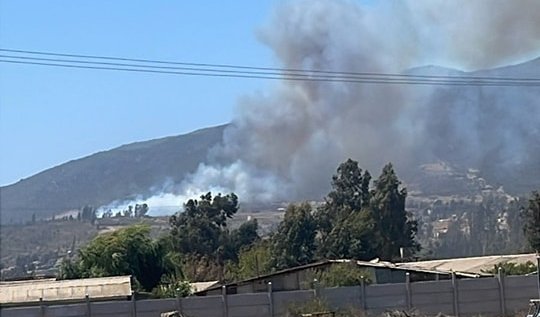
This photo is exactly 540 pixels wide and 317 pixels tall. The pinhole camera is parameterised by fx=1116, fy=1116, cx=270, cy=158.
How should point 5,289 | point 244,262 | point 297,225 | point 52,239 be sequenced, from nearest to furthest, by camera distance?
1. point 52,239
2. point 5,289
3. point 244,262
4. point 297,225

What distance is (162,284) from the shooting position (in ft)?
205

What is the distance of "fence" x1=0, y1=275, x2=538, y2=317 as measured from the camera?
140ft

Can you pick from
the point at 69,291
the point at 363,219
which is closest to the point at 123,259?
the point at 69,291

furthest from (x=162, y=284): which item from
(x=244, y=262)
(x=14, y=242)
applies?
(x=14, y=242)

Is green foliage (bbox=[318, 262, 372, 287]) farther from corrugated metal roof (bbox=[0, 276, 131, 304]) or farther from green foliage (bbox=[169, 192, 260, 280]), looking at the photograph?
green foliage (bbox=[169, 192, 260, 280])

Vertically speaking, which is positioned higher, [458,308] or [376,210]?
[376,210]

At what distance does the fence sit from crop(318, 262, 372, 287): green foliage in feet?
18.4

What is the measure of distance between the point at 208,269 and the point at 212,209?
1684 centimetres

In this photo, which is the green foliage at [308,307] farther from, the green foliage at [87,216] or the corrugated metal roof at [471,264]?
the green foliage at [87,216]

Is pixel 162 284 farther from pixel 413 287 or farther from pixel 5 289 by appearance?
pixel 413 287

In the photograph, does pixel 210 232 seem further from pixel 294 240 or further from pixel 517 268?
pixel 517 268

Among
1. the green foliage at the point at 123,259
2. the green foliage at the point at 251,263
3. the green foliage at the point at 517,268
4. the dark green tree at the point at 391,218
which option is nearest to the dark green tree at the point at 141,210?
the dark green tree at the point at 391,218

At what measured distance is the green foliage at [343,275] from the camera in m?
51.9

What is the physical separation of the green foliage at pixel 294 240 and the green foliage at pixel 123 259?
2567 centimetres
